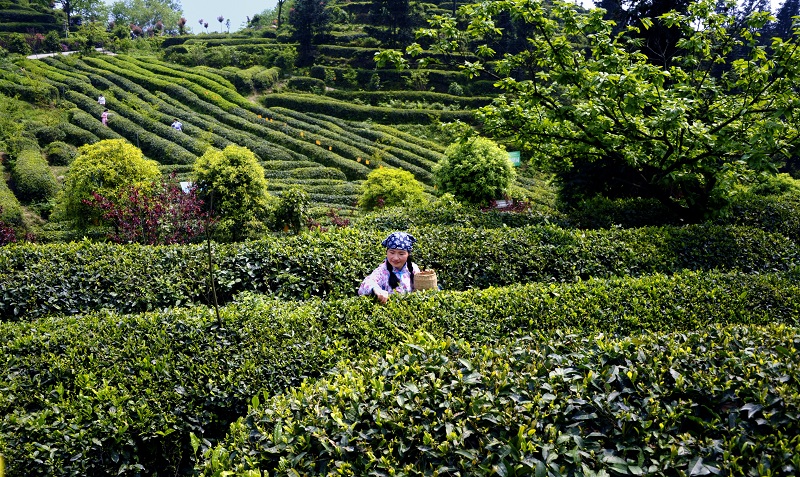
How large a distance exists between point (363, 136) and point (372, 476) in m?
32.7

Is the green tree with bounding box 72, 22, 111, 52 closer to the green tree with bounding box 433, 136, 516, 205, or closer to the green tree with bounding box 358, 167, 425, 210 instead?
the green tree with bounding box 358, 167, 425, 210

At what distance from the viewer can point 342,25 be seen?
178ft

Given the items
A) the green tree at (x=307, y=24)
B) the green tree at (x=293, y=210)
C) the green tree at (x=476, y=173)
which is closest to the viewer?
the green tree at (x=293, y=210)

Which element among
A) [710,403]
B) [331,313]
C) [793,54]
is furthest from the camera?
[793,54]

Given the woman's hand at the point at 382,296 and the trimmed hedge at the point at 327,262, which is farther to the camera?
the trimmed hedge at the point at 327,262

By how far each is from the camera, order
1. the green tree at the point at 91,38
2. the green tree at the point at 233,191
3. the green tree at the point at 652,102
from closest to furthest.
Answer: the green tree at the point at 652,102
the green tree at the point at 233,191
the green tree at the point at 91,38

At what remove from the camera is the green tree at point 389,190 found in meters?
17.8

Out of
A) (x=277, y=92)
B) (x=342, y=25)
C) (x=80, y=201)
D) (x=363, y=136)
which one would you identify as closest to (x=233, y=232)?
(x=80, y=201)

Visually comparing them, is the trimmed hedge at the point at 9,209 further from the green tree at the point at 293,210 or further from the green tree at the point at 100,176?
the green tree at the point at 293,210

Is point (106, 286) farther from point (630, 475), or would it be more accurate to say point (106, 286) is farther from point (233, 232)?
point (233, 232)

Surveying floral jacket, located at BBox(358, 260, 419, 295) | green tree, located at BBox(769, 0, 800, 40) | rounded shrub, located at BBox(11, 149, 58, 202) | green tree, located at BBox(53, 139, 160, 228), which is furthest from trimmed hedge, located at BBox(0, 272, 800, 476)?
green tree, located at BBox(769, 0, 800, 40)

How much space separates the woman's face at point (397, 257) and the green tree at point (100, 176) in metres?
12.0

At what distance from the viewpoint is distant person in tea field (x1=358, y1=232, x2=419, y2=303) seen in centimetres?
543

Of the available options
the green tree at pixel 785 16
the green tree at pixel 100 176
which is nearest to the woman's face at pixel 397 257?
the green tree at pixel 100 176
